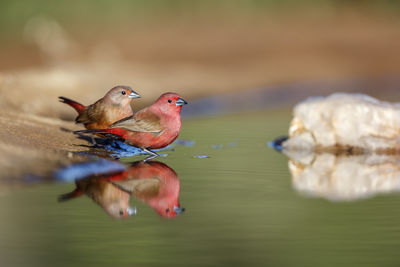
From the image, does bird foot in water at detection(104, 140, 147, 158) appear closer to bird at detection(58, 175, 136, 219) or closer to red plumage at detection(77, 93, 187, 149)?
red plumage at detection(77, 93, 187, 149)

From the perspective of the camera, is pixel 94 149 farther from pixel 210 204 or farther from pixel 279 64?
pixel 279 64

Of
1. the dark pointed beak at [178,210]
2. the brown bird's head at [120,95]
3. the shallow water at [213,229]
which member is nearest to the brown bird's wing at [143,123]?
the brown bird's head at [120,95]

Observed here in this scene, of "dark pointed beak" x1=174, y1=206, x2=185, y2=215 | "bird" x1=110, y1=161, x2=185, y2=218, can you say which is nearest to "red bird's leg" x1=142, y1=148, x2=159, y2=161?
"bird" x1=110, y1=161, x2=185, y2=218

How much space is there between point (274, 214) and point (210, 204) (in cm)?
57

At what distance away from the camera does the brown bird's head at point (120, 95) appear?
8734 millimetres

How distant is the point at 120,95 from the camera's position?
8.79 metres

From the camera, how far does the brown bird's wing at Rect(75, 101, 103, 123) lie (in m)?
8.77

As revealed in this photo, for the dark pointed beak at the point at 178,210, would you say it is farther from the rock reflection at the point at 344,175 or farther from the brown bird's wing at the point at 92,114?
the brown bird's wing at the point at 92,114

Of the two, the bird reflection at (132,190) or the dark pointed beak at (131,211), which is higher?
the bird reflection at (132,190)

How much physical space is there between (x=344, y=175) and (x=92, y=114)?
2.81 meters

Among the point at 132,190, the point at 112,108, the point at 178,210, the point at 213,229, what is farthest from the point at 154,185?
the point at 112,108

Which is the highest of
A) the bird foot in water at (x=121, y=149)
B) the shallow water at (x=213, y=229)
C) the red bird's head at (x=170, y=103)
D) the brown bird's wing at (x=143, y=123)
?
the red bird's head at (x=170, y=103)

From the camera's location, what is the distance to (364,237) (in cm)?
518

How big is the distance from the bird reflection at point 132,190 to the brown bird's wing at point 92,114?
126 cm
